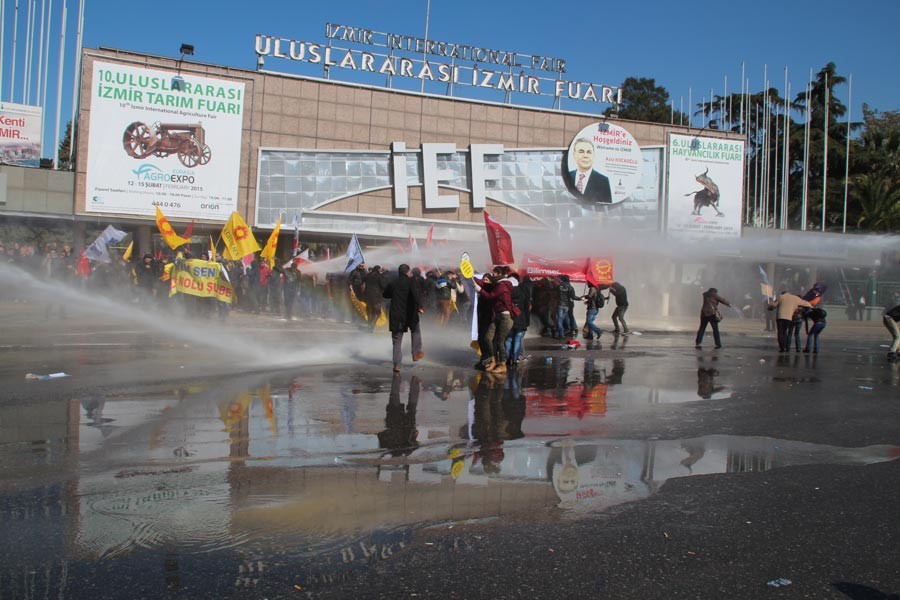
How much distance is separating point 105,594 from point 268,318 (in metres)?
20.0

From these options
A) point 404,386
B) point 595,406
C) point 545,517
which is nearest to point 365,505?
point 545,517

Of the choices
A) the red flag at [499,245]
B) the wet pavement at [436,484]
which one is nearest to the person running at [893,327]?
the wet pavement at [436,484]

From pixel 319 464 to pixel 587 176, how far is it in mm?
34609

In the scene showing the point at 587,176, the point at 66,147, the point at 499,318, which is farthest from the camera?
the point at 66,147

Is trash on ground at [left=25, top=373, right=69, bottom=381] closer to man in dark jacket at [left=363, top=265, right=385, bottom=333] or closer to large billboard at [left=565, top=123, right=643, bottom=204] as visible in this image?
man in dark jacket at [left=363, top=265, right=385, bottom=333]

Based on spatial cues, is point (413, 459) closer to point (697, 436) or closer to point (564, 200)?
point (697, 436)

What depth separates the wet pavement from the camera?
4141mm

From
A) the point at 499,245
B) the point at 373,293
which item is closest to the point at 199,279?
the point at 373,293

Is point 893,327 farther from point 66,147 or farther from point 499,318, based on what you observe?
point 66,147

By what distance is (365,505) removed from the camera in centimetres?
529

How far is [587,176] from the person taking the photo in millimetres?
39219

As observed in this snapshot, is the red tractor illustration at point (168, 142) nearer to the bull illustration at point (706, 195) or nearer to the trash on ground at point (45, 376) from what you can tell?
the trash on ground at point (45, 376)

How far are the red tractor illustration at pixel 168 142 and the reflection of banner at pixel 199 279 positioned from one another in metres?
14.1

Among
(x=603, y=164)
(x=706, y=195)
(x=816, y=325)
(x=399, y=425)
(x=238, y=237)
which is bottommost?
(x=399, y=425)
